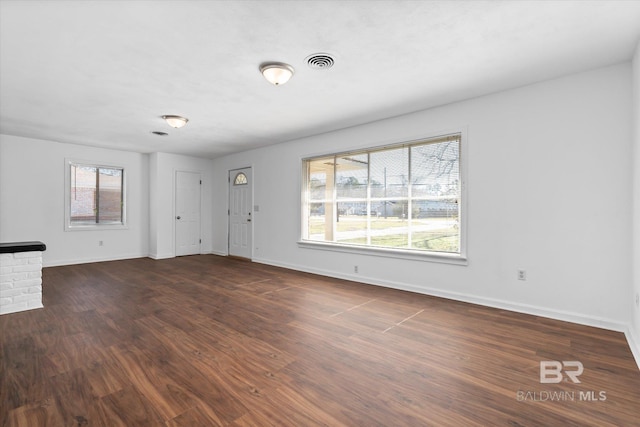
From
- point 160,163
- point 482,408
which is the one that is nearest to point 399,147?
point 482,408

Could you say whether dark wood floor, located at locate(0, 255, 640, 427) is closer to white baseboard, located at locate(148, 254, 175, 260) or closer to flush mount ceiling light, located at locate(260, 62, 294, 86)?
flush mount ceiling light, located at locate(260, 62, 294, 86)

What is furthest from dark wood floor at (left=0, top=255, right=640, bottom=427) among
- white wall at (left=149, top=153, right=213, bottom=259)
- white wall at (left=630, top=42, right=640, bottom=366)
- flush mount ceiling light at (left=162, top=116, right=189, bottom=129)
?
white wall at (left=149, top=153, right=213, bottom=259)

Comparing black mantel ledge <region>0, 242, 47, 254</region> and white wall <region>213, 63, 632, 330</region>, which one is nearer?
white wall <region>213, 63, 632, 330</region>

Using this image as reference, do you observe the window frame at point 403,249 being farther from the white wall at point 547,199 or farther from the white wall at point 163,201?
the white wall at point 163,201

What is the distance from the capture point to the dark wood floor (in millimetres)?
1738

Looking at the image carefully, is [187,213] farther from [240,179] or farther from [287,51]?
[287,51]

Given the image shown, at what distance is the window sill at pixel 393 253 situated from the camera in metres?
3.99

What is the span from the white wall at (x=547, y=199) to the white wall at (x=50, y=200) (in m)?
6.33

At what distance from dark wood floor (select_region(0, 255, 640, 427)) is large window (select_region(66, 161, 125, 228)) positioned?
3.54 m

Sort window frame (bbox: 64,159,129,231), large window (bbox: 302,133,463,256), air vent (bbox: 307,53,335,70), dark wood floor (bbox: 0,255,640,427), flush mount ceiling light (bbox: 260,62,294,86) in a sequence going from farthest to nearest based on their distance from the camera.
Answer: window frame (bbox: 64,159,129,231) < large window (bbox: 302,133,463,256) < flush mount ceiling light (bbox: 260,62,294,86) < air vent (bbox: 307,53,335,70) < dark wood floor (bbox: 0,255,640,427)

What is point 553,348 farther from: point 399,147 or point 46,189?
point 46,189

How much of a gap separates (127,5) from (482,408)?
11.2ft

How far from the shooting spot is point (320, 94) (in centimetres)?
373

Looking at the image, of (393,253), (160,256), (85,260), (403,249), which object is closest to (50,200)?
(85,260)
